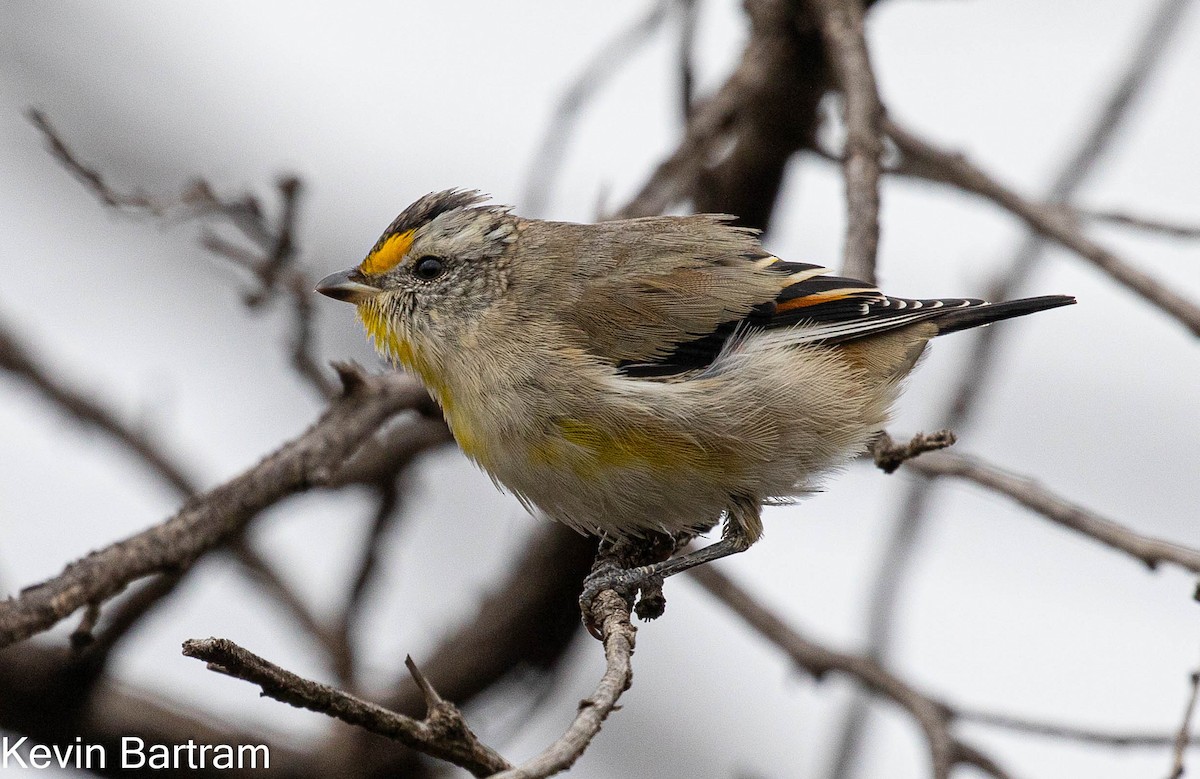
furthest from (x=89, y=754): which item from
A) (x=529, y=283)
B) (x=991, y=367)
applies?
(x=991, y=367)

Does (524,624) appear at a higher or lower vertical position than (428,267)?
lower

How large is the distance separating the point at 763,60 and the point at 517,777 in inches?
159

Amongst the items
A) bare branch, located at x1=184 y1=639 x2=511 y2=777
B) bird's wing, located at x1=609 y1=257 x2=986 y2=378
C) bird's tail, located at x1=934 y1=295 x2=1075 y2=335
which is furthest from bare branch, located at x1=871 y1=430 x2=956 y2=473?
bare branch, located at x1=184 y1=639 x2=511 y2=777

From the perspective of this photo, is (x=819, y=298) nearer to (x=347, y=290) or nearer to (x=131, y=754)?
(x=347, y=290)

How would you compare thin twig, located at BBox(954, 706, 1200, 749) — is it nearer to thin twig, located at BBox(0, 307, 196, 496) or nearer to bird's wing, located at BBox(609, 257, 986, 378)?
bird's wing, located at BBox(609, 257, 986, 378)

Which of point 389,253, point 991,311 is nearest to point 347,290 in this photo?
point 389,253

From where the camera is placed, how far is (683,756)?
6102 millimetres

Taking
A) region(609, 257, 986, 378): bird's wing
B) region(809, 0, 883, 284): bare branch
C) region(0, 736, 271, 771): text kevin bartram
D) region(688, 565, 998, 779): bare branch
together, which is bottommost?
region(0, 736, 271, 771): text kevin bartram

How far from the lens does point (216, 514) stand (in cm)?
394

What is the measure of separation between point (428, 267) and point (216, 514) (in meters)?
1.43

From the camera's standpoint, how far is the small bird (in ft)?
13.6

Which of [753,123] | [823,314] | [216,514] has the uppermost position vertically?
[753,123]

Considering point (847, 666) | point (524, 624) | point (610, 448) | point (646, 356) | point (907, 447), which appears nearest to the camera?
point (907, 447)

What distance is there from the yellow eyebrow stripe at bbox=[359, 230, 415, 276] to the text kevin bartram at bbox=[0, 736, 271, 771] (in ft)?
6.77
